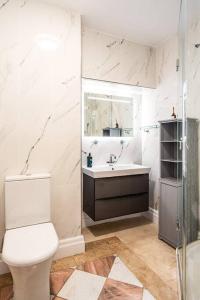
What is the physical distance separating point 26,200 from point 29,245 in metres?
0.47

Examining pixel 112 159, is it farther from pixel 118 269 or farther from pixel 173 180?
pixel 118 269

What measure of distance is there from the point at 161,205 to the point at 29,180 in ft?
4.99

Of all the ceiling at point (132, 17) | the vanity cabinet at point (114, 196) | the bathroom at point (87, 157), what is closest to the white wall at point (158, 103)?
the bathroom at point (87, 157)

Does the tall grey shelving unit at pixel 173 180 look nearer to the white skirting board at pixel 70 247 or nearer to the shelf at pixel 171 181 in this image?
the shelf at pixel 171 181

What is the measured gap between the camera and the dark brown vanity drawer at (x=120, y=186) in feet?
7.53

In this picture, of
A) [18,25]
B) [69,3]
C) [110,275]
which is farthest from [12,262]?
[69,3]

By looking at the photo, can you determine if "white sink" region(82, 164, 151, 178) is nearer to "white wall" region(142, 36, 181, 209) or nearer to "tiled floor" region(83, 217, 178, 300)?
"white wall" region(142, 36, 181, 209)

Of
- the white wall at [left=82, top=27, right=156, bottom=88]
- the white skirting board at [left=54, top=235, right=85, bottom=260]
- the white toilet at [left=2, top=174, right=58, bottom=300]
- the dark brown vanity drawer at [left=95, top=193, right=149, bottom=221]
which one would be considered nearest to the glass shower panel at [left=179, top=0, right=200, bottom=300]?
the dark brown vanity drawer at [left=95, top=193, right=149, bottom=221]

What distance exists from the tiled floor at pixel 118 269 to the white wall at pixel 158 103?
821 millimetres

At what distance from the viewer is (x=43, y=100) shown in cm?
193

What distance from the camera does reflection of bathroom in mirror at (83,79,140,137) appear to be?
274 centimetres

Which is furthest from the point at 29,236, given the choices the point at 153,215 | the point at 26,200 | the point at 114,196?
the point at 153,215

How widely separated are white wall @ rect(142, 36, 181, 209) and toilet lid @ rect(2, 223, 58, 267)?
1.75m

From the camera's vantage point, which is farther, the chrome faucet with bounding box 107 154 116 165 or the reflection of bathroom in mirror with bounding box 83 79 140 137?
the chrome faucet with bounding box 107 154 116 165
